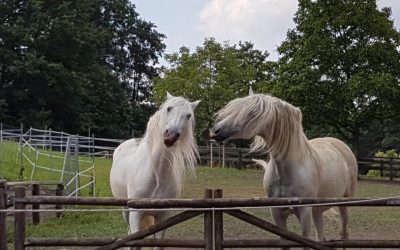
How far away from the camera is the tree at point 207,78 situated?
3484cm

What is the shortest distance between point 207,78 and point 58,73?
12.4 metres

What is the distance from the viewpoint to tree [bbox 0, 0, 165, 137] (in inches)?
1654

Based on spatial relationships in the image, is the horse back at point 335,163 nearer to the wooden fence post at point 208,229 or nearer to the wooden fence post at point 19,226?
the wooden fence post at point 208,229

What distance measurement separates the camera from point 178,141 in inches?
241

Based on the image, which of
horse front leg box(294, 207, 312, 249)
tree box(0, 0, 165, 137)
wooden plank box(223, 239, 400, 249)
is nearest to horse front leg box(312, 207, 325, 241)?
horse front leg box(294, 207, 312, 249)

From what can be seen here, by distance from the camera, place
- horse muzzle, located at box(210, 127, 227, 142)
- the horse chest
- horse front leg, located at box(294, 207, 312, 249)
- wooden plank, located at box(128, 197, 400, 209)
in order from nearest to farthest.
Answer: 1. wooden plank, located at box(128, 197, 400, 209)
2. horse muzzle, located at box(210, 127, 227, 142)
3. horse front leg, located at box(294, 207, 312, 249)
4. the horse chest

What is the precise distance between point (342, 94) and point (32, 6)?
27.9 meters

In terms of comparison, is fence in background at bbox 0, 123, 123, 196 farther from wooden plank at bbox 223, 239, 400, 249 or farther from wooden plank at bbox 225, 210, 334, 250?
wooden plank at bbox 225, 210, 334, 250

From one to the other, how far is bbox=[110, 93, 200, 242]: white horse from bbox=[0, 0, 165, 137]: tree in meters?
36.3

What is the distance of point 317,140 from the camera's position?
7.92m

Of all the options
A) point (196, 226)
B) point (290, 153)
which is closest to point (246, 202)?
point (290, 153)

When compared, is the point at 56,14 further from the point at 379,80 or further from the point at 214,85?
the point at 379,80

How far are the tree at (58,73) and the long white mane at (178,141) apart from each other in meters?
36.3

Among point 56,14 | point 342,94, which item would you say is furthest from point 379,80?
point 56,14
